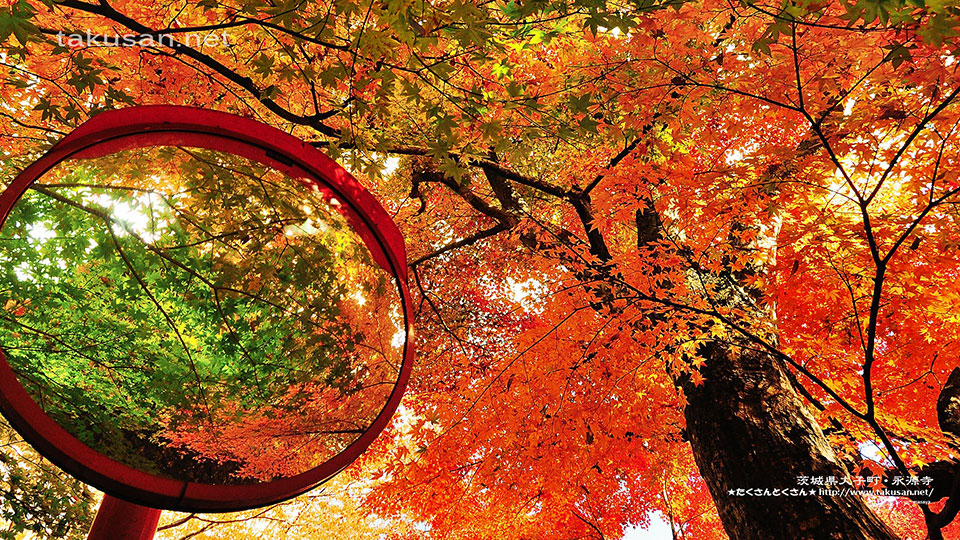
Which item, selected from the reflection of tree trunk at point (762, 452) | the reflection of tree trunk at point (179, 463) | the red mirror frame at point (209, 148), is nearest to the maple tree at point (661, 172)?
the reflection of tree trunk at point (762, 452)

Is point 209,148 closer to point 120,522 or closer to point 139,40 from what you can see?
point 120,522

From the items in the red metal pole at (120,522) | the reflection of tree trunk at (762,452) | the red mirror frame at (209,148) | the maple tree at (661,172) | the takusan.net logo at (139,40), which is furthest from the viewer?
the reflection of tree trunk at (762,452)

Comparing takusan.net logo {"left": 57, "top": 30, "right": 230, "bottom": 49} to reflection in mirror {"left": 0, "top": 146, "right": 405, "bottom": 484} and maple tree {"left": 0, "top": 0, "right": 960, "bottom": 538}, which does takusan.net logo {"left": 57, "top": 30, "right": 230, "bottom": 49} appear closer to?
maple tree {"left": 0, "top": 0, "right": 960, "bottom": 538}

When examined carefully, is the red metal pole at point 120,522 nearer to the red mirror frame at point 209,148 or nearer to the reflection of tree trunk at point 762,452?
the red mirror frame at point 209,148

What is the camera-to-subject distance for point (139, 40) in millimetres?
2730

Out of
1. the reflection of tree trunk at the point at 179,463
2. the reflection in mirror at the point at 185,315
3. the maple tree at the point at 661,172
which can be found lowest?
the reflection of tree trunk at the point at 179,463

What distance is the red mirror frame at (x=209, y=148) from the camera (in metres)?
1.07


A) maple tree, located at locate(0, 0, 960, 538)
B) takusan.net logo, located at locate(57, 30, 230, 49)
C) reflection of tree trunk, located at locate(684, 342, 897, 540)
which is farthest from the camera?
reflection of tree trunk, located at locate(684, 342, 897, 540)

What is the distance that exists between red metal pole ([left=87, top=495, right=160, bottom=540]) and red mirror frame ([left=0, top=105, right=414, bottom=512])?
36.8 inches

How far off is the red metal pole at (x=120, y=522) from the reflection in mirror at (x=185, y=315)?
3.05 ft

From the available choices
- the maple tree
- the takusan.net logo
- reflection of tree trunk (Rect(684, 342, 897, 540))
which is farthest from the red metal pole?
reflection of tree trunk (Rect(684, 342, 897, 540))

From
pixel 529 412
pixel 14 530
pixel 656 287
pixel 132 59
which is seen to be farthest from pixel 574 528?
pixel 132 59

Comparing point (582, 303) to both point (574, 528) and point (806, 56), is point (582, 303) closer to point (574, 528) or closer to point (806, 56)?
point (806, 56)

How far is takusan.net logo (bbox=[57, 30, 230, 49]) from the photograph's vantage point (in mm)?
2656
